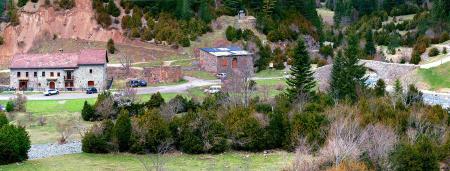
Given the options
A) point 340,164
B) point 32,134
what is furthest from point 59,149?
point 340,164

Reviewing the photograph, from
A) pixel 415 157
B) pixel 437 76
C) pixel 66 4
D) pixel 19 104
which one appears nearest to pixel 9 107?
pixel 19 104

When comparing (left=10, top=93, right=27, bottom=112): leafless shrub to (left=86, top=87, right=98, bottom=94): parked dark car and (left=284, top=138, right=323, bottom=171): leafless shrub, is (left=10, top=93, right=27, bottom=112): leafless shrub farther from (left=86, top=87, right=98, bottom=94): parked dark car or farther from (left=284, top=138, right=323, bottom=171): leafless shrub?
(left=284, top=138, right=323, bottom=171): leafless shrub

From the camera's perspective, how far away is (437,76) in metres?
61.4

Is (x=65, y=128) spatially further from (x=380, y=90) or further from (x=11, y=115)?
(x=380, y=90)

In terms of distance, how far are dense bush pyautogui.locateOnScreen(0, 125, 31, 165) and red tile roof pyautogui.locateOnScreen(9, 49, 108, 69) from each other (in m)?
25.8

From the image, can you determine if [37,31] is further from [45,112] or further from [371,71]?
[371,71]

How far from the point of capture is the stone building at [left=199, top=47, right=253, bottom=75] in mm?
73125

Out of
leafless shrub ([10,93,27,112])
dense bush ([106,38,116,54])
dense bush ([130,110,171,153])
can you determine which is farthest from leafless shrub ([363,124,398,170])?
dense bush ([106,38,116,54])

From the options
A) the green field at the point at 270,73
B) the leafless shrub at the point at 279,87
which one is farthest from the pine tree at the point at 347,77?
the green field at the point at 270,73

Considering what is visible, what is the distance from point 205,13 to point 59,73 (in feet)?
65.5

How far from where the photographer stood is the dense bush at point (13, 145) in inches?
1663

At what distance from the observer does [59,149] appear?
4684 centimetres

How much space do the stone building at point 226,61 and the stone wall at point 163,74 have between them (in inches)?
147

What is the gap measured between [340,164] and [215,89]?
31.8 meters
